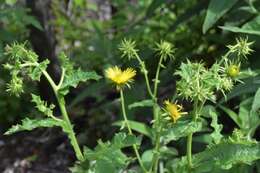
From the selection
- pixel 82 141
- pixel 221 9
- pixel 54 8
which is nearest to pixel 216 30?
pixel 82 141

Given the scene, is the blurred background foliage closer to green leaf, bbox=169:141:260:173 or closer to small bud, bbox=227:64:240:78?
green leaf, bbox=169:141:260:173

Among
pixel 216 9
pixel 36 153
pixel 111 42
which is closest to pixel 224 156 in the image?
pixel 216 9

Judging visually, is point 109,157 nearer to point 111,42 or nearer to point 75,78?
point 75,78

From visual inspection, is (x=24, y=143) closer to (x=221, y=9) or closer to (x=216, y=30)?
(x=216, y=30)

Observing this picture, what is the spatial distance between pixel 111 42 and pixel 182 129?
1.64 metres

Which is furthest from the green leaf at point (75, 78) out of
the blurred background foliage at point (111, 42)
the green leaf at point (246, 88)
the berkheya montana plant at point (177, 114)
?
the blurred background foliage at point (111, 42)

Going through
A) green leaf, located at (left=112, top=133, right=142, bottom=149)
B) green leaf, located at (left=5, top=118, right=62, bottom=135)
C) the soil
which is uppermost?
green leaf, located at (left=5, top=118, right=62, bottom=135)

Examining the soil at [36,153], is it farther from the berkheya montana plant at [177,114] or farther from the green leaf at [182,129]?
the green leaf at [182,129]

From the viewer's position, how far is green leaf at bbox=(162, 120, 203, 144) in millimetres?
1587

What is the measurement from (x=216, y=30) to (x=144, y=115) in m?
0.59

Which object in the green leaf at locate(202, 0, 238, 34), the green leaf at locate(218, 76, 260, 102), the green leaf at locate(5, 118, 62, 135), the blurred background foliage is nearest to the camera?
the green leaf at locate(5, 118, 62, 135)

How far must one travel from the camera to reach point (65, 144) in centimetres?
339

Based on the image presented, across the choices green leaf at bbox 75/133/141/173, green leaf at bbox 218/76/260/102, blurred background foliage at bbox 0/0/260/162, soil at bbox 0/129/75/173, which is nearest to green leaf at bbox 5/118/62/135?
green leaf at bbox 75/133/141/173

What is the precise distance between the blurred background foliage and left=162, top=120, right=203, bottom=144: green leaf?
2.13 feet
